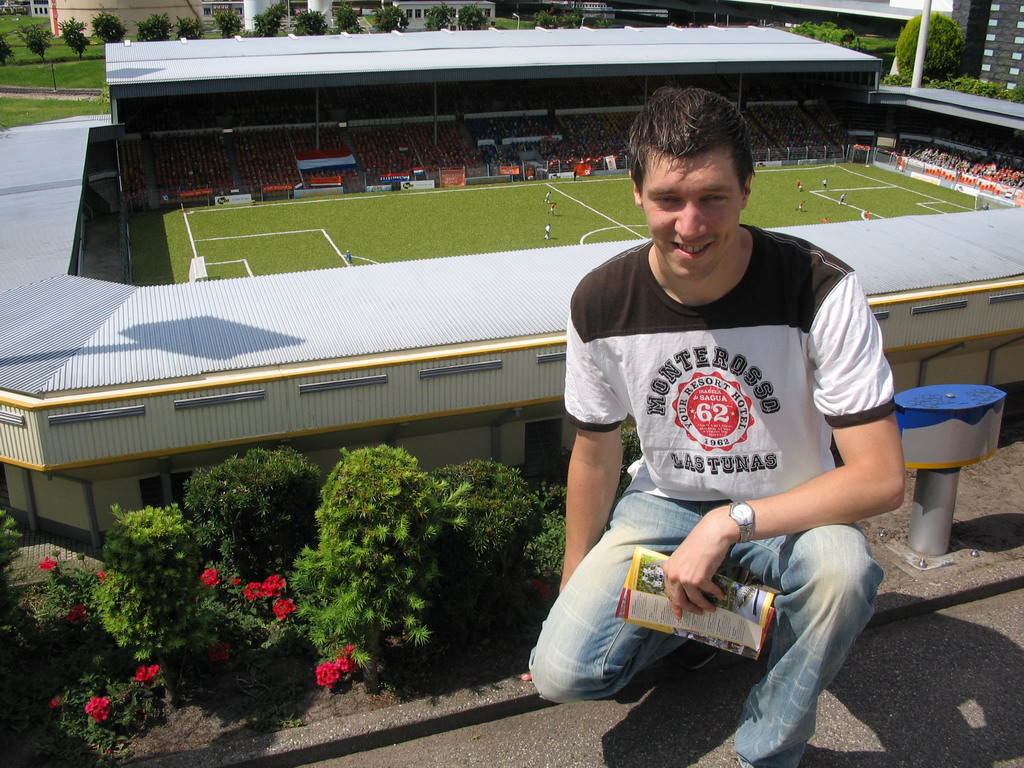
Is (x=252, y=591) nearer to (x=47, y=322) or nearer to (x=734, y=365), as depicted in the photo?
(x=734, y=365)

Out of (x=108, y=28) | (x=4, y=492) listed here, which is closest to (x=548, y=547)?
(x=4, y=492)

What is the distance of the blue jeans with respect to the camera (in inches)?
166

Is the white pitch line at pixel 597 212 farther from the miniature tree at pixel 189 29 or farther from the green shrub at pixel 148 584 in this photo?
the miniature tree at pixel 189 29

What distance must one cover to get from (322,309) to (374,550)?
7.21 m

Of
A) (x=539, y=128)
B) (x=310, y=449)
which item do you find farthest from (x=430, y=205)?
(x=310, y=449)

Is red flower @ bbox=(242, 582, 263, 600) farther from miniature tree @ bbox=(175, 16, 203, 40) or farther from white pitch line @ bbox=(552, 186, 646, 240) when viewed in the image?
miniature tree @ bbox=(175, 16, 203, 40)

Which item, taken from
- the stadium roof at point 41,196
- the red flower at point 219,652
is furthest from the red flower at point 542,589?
the stadium roof at point 41,196

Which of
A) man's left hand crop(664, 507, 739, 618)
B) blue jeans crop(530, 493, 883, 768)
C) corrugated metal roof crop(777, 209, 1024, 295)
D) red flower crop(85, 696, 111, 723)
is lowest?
red flower crop(85, 696, 111, 723)

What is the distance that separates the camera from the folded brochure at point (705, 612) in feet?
14.0

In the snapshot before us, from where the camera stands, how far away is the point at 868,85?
52938 mm

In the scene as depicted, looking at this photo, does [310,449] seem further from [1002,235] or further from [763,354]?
[1002,235]

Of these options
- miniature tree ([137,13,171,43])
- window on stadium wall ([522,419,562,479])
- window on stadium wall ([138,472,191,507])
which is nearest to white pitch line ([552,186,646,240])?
window on stadium wall ([522,419,562,479])

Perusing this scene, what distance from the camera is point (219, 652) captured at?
8398 mm

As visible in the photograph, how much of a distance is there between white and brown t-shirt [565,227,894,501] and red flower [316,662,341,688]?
13.7ft
